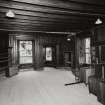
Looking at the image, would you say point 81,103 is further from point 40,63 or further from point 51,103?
point 40,63

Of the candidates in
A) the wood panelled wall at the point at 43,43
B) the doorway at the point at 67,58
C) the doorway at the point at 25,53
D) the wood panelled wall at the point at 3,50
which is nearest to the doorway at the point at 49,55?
the wood panelled wall at the point at 43,43

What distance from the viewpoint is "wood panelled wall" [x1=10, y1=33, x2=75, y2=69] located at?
7.59m

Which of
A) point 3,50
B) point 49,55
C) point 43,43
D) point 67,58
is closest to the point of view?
point 3,50

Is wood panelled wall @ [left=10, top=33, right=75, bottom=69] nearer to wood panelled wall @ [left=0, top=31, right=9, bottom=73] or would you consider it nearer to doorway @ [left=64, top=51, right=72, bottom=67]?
doorway @ [left=64, top=51, right=72, bottom=67]

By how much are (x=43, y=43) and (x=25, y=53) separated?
173cm

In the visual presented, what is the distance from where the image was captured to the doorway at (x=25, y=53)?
A: 8309 millimetres

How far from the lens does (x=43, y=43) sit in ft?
27.3

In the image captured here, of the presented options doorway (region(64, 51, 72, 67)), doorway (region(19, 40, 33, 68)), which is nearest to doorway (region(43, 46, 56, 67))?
doorway (region(64, 51, 72, 67))

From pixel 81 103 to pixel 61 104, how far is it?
599 millimetres

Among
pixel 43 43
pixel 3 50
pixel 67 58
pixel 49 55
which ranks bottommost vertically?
pixel 67 58

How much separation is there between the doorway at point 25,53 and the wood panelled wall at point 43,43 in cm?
63

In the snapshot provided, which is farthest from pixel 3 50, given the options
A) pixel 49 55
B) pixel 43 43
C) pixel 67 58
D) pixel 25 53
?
pixel 67 58

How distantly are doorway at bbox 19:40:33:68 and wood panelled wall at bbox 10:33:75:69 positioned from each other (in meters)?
0.63

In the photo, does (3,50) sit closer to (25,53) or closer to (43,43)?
(25,53)
